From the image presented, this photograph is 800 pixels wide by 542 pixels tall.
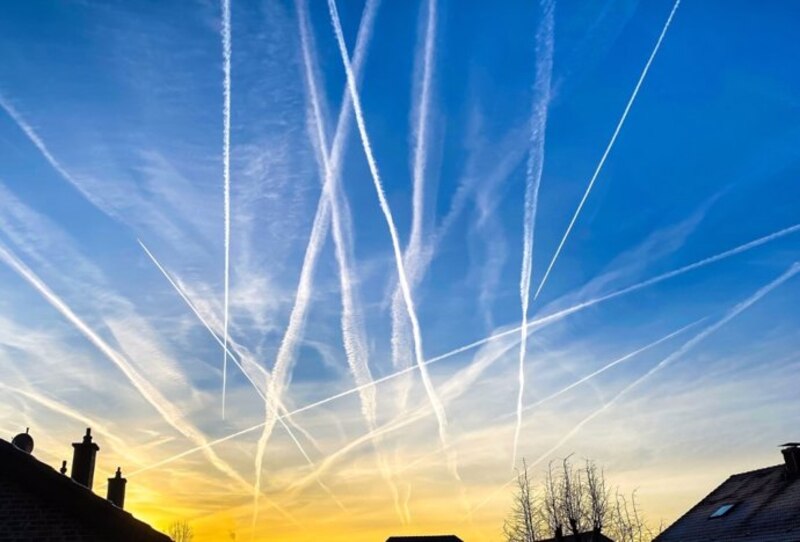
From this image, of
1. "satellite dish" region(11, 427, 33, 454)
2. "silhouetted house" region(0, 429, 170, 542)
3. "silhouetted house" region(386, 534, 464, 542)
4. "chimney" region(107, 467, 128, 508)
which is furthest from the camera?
"silhouetted house" region(386, 534, 464, 542)

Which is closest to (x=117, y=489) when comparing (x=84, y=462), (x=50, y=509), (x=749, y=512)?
(x=84, y=462)

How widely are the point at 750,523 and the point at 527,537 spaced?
3418cm

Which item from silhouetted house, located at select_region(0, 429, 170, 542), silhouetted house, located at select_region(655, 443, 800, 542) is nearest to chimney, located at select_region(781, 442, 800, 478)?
silhouetted house, located at select_region(655, 443, 800, 542)

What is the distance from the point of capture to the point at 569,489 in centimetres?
5497

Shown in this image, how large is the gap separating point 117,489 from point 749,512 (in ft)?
80.0

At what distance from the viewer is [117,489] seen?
23000 millimetres

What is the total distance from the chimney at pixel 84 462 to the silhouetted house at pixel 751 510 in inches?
871

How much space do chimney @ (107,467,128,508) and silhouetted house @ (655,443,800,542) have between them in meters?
22.8

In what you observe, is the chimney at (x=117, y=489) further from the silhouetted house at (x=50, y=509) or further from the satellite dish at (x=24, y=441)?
the silhouetted house at (x=50, y=509)

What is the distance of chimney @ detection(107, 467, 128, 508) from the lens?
22844 mm

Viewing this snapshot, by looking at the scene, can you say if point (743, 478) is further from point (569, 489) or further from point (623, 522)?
point (623, 522)

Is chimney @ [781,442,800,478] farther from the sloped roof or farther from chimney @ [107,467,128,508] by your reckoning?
chimney @ [107,467,128,508]

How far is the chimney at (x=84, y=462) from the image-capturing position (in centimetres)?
1725

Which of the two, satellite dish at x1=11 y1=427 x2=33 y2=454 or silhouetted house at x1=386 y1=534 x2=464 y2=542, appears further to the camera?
silhouetted house at x1=386 y1=534 x2=464 y2=542
